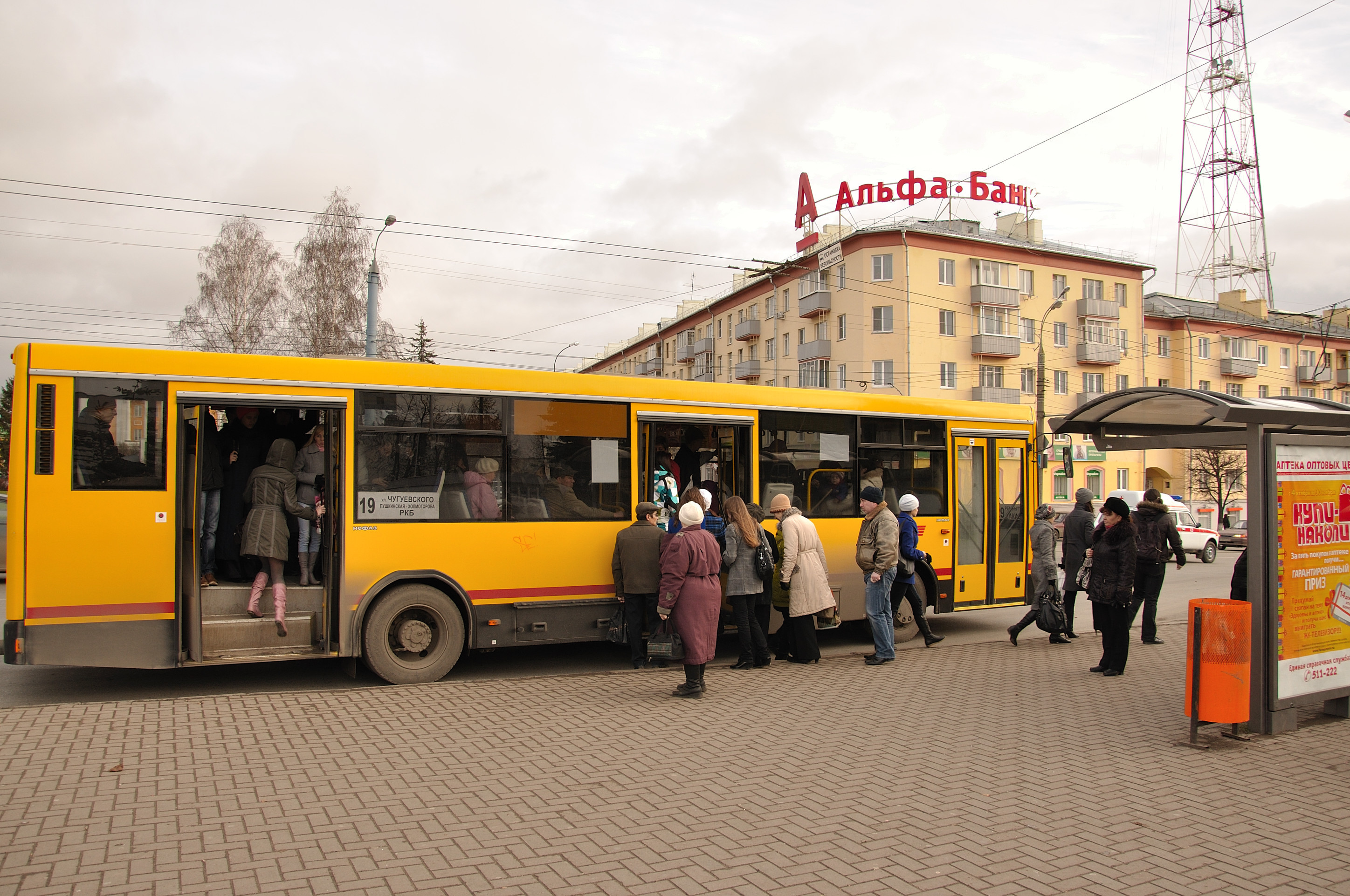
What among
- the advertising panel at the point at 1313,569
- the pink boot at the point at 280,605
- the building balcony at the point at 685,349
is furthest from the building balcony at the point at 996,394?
the pink boot at the point at 280,605

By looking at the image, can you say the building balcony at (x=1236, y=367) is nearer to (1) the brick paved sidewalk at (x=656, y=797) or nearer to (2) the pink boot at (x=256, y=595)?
(1) the brick paved sidewalk at (x=656, y=797)

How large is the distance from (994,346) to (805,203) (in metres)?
12.6

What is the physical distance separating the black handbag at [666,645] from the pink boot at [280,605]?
127 inches

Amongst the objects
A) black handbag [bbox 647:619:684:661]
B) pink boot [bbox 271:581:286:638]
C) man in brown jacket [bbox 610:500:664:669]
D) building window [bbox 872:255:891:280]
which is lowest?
black handbag [bbox 647:619:684:661]

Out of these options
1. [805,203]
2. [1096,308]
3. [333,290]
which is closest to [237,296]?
[333,290]

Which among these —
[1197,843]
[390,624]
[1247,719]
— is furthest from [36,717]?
[1247,719]

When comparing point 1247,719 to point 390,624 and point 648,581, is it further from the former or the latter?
point 390,624

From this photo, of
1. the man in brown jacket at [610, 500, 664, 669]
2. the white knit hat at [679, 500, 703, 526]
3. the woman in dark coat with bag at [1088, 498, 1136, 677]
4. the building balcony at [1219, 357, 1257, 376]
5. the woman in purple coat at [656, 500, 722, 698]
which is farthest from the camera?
the building balcony at [1219, 357, 1257, 376]

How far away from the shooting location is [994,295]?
4897 centimetres

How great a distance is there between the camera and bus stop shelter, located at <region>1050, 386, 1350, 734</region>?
668 centimetres

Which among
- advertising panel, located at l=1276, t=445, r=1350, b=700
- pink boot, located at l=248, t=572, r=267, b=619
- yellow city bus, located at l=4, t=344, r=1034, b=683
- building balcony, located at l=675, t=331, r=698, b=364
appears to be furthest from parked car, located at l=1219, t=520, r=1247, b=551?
building balcony, located at l=675, t=331, r=698, b=364

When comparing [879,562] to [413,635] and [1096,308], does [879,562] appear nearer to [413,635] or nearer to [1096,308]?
[413,635]

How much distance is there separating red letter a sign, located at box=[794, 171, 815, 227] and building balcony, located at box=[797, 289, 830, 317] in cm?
395

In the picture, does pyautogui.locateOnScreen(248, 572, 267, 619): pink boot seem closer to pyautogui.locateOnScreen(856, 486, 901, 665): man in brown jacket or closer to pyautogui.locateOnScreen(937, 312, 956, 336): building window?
pyautogui.locateOnScreen(856, 486, 901, 665): man in brown jacket
